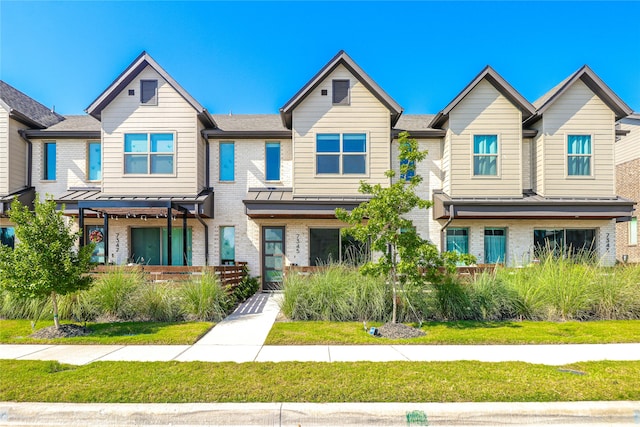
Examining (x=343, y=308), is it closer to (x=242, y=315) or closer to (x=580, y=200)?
(x=242, y=315)

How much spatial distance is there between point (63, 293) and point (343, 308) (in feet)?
20.1

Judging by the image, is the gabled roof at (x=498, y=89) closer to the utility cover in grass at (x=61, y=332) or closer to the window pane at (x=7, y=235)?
the utility cover in grass at (x=61, y=332)

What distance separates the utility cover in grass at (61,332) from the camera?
766 centimetres

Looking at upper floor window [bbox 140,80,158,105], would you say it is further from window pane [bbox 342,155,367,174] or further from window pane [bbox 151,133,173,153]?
window pane [bbox 342,155,367,174]

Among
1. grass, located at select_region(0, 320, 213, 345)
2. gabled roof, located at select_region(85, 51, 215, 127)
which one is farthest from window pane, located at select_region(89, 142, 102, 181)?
grass, located at select_region(0, 320, 213, 345)

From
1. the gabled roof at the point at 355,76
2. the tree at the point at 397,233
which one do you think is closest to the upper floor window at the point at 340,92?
the gabled roof at the point at 355,76

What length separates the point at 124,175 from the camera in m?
14.2

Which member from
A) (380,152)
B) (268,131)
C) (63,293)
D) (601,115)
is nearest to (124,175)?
(268,131)

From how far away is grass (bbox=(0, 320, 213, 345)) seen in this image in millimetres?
7281

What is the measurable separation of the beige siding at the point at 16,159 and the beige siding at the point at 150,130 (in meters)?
3.61

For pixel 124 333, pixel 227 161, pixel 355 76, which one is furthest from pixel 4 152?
pixel 355 76

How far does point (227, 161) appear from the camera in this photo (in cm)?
1531

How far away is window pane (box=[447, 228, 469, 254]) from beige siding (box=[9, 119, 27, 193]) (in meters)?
17.1

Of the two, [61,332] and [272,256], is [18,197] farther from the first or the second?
[272,256]
